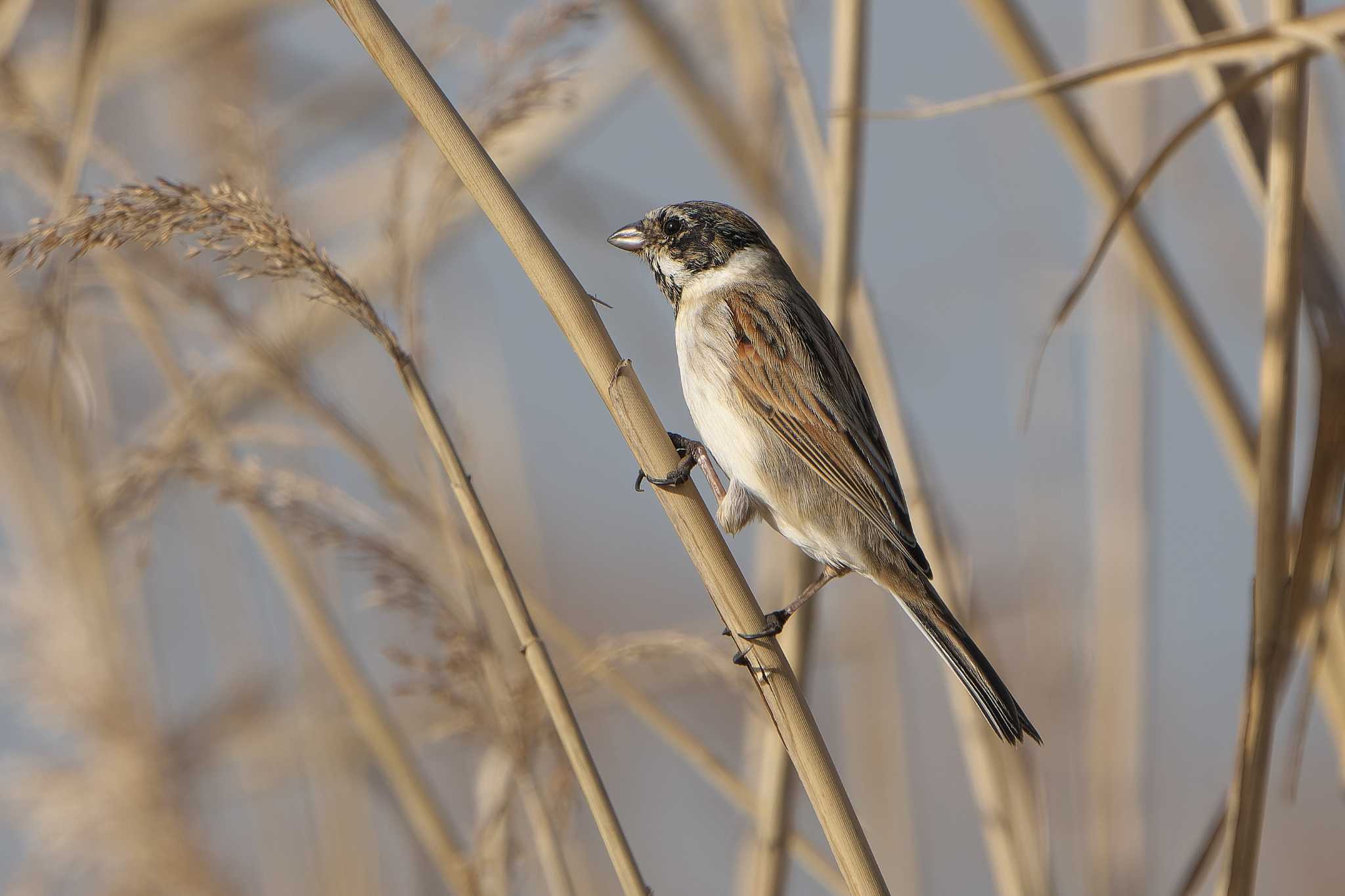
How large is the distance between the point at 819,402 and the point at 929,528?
1.19 ft

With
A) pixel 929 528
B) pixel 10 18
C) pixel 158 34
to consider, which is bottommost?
pixel 929 528

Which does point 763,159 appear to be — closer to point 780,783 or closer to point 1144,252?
point 1144,252

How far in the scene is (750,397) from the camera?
2346 mm

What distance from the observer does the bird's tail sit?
1956 mm

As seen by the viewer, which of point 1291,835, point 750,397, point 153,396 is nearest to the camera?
point 750,397

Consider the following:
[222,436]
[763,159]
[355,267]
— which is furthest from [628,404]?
[355,267]

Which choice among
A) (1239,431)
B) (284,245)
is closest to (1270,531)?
(1239,431)

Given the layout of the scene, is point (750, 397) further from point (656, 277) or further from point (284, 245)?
point (284, 245)

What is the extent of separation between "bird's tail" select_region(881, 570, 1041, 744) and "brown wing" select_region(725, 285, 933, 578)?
0.05m

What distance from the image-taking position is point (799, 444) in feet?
7.53

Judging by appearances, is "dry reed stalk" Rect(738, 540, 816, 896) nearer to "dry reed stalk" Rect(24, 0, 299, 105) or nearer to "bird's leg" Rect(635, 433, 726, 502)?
"bird's leg" Rect(635, 433, 726, 502)

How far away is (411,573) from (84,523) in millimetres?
847

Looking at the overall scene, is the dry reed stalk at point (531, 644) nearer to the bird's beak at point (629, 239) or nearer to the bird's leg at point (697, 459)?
the bird's leg at point (697, 459)

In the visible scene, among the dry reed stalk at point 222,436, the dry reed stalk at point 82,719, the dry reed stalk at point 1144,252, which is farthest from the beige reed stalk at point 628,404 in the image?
the dry reed stalk at point 82,719
